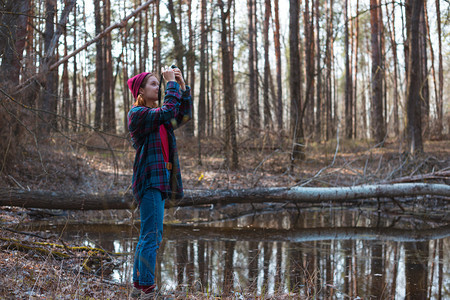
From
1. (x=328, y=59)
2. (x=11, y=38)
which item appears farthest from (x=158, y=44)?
(x=11, y=38)

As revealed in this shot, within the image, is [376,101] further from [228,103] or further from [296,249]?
[296,249]

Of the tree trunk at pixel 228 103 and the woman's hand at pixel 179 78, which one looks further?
the tree trunk at pixel 228 103

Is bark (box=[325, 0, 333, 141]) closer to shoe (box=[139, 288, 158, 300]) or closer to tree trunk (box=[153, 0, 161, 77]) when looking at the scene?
tree trunk (box=[153, 0, 161, 77])

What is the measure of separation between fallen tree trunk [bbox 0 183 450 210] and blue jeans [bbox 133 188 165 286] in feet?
13.3

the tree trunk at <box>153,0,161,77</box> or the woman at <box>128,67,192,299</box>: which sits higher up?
the tree trunk at <box>153,0,161,77</box>

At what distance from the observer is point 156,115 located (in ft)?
11.2

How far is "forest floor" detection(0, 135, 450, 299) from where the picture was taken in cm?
362

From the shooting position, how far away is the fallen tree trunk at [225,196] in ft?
24.2

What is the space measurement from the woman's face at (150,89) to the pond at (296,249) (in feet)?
4.92

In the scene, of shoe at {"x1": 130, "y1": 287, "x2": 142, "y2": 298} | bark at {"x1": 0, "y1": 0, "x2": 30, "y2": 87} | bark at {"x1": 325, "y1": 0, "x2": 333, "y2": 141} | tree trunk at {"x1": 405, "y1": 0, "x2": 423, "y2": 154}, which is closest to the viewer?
shoe at {"x1": 130, "y1": 287, "x2": 142, "y2": 298}

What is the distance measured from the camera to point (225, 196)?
27.5ft

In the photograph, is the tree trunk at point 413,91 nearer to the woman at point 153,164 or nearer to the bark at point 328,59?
the bark at point 328,59

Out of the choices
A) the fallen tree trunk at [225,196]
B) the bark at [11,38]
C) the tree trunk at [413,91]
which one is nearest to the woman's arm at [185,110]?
the bark at [11,38]

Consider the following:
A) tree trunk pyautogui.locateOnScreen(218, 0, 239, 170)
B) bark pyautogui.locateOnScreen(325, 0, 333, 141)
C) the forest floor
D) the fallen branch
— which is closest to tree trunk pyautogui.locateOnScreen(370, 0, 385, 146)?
the forest floor
